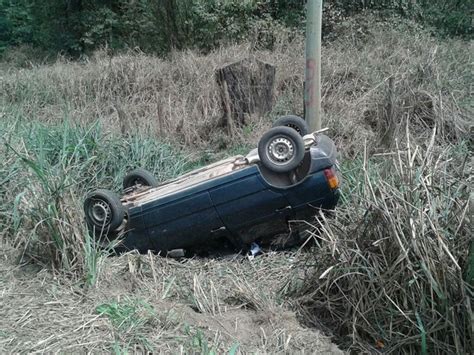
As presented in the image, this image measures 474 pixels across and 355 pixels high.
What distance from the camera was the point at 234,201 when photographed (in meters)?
5.45

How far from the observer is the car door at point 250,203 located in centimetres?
537

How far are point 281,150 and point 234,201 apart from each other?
0.68 meters

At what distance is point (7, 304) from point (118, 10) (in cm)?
1921

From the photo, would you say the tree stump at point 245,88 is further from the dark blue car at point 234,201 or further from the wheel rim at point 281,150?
the wheel rim at point 281,150

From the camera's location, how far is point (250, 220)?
550cm

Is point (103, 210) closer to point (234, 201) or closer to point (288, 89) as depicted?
point (234, 201)

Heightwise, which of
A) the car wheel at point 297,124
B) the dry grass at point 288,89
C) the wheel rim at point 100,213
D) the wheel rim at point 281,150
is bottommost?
the dry grass at point 288,89

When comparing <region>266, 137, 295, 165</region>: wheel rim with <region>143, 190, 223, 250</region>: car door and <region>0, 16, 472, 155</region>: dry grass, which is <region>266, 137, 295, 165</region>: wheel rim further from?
<region>0, 16, 472, 155</region>: dry grass

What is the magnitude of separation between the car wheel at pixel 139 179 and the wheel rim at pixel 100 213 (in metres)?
0.97

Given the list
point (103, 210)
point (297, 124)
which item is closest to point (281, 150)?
point (297, 124)

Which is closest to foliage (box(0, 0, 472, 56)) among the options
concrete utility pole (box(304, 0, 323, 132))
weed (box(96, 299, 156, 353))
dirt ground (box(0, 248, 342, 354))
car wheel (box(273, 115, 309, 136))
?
concrete utility pole (box(304, 0, 323, 132))

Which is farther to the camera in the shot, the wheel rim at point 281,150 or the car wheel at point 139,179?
the car wheel at point 139,179

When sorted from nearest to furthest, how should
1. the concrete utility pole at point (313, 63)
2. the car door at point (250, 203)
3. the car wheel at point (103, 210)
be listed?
the car door at point (250, 203)
the car wheel at point (103, 210)
the concrete utility pole at point (313, 63)

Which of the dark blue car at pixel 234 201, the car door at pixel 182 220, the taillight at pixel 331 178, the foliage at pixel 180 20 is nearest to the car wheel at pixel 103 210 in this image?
the dark blue car at pixel 234 201
